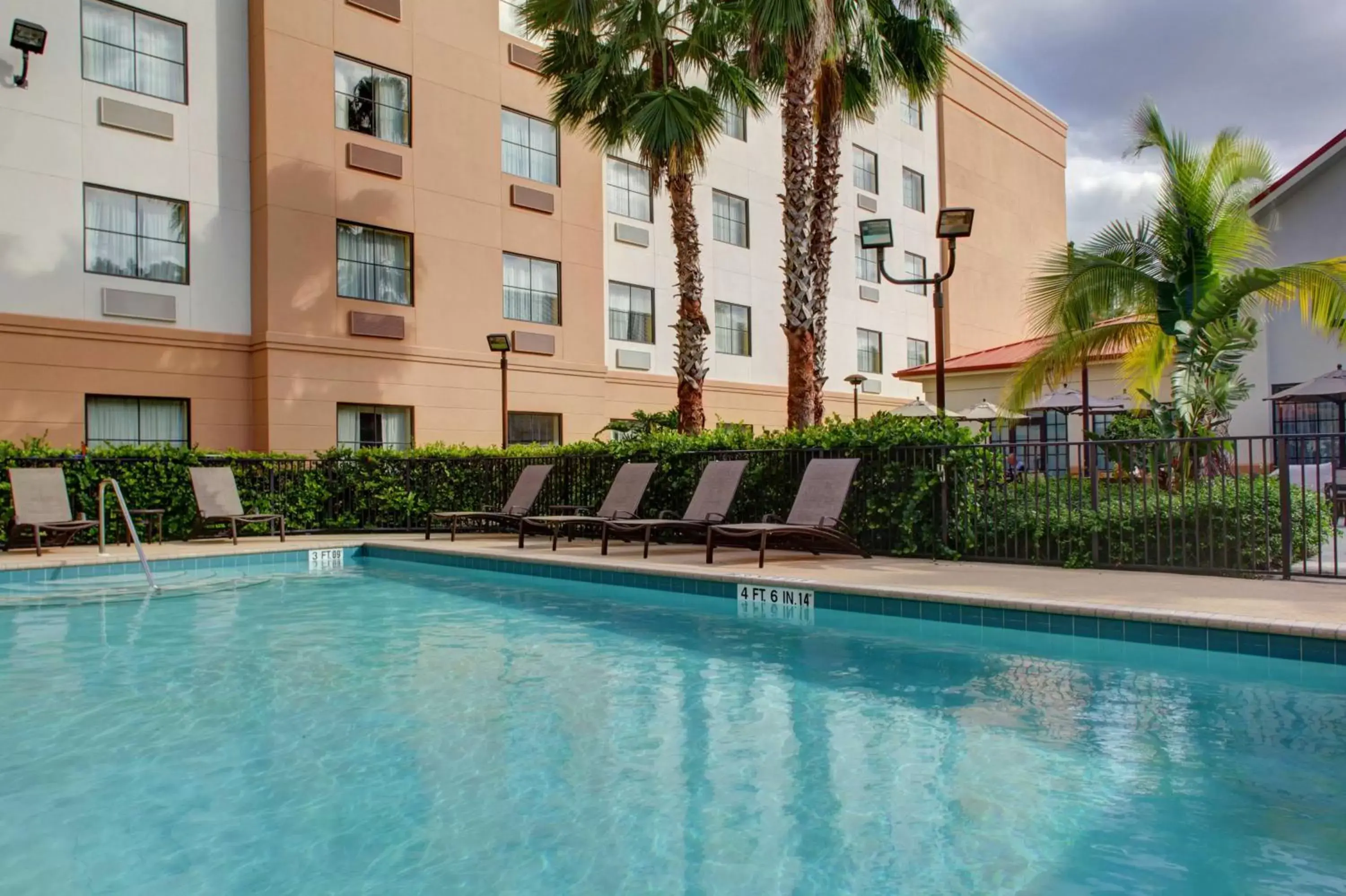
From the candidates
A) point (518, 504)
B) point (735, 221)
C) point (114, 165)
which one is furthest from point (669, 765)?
point (735, 221)

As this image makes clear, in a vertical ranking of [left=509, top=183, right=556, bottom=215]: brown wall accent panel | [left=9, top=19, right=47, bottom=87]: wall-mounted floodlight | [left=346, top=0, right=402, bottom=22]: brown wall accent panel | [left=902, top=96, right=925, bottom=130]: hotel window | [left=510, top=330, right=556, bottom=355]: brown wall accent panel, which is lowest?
[left=510, top=330, right=556, bottom=355]: brown wall accent panel

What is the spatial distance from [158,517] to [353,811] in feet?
36.1

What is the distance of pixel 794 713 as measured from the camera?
4.83m

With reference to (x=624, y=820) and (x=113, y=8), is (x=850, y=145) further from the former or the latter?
(x=624, y=820)

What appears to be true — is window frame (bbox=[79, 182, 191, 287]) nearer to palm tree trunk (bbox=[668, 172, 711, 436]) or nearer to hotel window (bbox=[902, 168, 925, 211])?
palm tree trunk (bbox=[668, 172, 711, 436])

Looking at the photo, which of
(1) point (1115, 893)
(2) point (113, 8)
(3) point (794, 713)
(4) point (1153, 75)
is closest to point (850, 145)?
(4) point (1153, 75)

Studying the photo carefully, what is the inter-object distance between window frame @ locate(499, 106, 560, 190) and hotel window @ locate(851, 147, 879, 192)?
10.7 metres

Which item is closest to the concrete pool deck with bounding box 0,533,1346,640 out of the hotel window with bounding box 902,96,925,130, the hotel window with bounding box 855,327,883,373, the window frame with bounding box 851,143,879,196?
the hotel window with bounding box 855,327,883,373

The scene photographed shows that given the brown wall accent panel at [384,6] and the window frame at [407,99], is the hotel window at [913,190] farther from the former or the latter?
the brown wall accent panel at [384,6]

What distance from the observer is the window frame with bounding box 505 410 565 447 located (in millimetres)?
18469

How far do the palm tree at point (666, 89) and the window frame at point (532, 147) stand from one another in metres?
3.64

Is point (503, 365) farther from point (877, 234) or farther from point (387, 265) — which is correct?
point (877, 234)

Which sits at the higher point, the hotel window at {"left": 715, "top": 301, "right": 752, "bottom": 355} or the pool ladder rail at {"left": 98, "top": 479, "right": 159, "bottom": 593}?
the hotel window at {"left": 715, "top": 301, "right": 752, "bottom": 355}

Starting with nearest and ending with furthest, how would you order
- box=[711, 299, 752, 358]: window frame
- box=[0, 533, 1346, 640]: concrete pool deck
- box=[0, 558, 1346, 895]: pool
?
box=[0, 558, 1346, 895]: pool < box=[0, 533, 1346, 640]: concrete pool deck < box=[711, 299, 752, 358]: window frame
